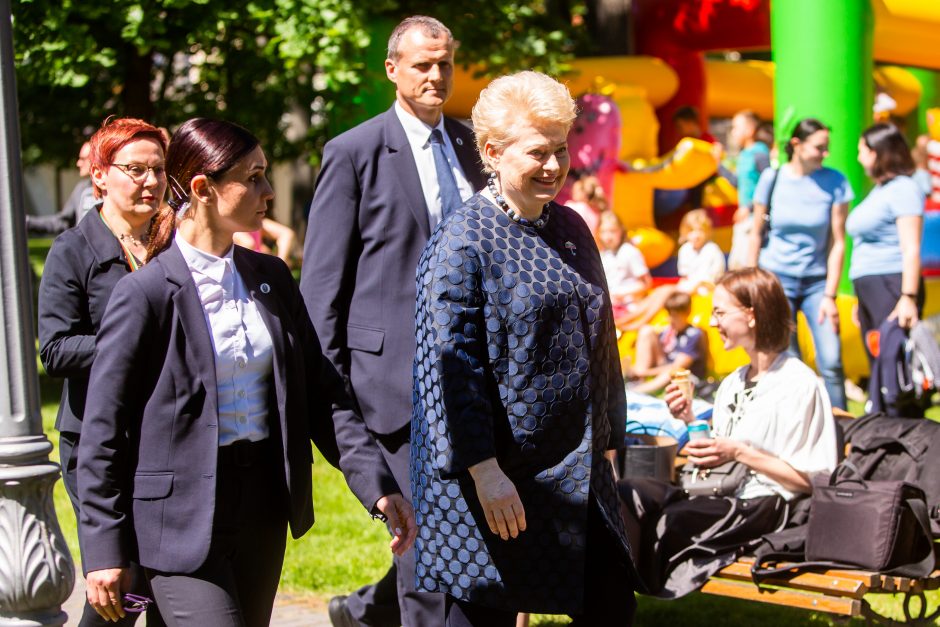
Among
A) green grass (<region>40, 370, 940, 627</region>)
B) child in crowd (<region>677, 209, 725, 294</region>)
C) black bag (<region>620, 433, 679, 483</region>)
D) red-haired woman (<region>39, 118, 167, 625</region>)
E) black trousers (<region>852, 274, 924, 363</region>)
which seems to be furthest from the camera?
child in crowd (<region>677, 209, 725, 294</region>)

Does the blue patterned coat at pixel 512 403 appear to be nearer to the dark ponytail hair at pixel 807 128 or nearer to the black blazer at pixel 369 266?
the black blazer at pixel 369 266

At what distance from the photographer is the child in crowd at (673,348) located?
10375mm

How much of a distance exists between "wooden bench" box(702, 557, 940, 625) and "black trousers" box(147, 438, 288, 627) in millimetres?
1809

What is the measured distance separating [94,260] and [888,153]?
215 inches

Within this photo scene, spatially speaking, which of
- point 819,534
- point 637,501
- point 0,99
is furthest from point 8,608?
point 819,534

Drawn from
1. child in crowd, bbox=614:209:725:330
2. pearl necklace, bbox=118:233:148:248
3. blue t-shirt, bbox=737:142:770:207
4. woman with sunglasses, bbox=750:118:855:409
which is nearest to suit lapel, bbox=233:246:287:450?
pearl necklace, bbox=118:233:148:248

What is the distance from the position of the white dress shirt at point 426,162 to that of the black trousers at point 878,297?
4.56m

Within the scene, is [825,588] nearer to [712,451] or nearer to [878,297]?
[712,451]

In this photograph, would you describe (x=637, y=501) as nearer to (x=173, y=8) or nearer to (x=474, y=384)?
(x=474, y=384)

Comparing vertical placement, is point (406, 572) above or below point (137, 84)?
below

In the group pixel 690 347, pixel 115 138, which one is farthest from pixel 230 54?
pixel 115 138

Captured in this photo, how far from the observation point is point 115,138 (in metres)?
4.16

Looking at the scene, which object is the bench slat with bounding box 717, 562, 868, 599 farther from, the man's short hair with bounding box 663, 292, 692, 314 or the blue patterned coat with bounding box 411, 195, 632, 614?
the man's short hair with bounding box 663, 292, 692, 314

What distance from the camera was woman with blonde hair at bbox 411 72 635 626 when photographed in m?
3.25
